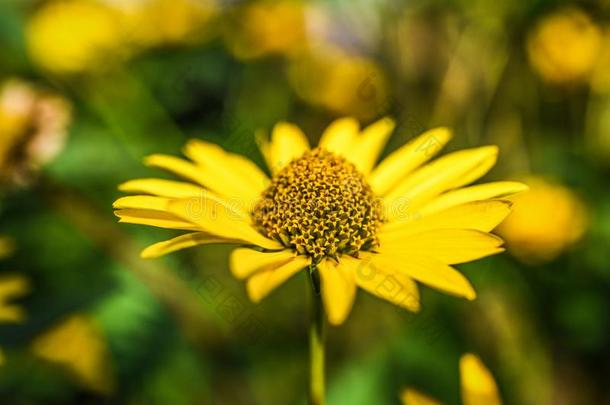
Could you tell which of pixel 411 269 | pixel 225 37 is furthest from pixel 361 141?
pixel 225 37

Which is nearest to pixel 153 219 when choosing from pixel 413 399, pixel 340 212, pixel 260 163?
pixel 340 212

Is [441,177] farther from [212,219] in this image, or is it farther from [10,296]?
[10,296]

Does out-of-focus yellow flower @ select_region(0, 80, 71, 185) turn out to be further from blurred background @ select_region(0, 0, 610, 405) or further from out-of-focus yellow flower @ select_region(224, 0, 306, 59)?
out-of-focus yellow flower @ select_region(224, 0, 306, 59)

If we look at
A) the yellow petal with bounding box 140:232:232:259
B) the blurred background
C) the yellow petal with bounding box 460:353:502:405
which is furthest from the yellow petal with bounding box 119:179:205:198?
the yellow petal with bounding box 460:353:502:405

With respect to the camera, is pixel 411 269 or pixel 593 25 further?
pixel 593 25

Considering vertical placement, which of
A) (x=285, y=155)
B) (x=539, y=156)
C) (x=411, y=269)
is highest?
(x=539, y=156)

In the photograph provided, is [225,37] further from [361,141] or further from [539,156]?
[361,141]

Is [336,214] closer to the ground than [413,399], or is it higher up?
higher up
